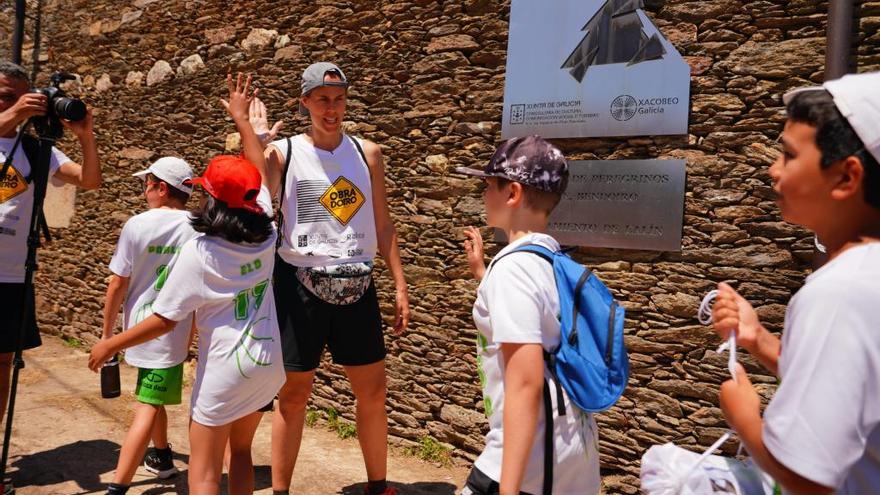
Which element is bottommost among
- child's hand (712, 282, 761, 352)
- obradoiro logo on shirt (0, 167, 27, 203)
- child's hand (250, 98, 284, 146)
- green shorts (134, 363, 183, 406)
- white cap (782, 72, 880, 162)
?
green shorts (134, 363, 183, 406)

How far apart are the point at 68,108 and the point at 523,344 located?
252 centimetres

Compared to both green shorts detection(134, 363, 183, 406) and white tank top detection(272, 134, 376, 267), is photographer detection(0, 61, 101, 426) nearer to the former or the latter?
green shorts detection(134, 363, 183, 406)

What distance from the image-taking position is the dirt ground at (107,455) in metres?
3.43

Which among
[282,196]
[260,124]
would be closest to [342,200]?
[282,196]

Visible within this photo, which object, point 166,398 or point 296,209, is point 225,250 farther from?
point 166,398

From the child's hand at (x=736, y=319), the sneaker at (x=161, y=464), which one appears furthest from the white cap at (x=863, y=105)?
the sneaker at (x=161, y=464)

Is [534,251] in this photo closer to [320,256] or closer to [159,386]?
[320,256]

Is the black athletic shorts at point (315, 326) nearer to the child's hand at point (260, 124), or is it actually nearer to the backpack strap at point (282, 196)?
the backpack strap at point (282, 196)

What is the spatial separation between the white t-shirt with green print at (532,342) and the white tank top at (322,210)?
1276 millimetres

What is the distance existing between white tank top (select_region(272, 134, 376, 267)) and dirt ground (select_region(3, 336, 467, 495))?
1.39 m

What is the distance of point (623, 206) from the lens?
11.0 ft

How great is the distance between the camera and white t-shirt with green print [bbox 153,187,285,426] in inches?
86.8

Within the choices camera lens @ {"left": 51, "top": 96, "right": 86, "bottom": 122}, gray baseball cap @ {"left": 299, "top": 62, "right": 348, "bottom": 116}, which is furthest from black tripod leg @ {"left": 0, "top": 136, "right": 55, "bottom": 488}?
gray baseball cap @ {"left": 299, "top": 62, "right": 348, "bottom": 116}

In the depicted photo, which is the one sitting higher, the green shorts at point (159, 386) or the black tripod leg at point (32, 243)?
the black tripod leg at point (32, 243)
